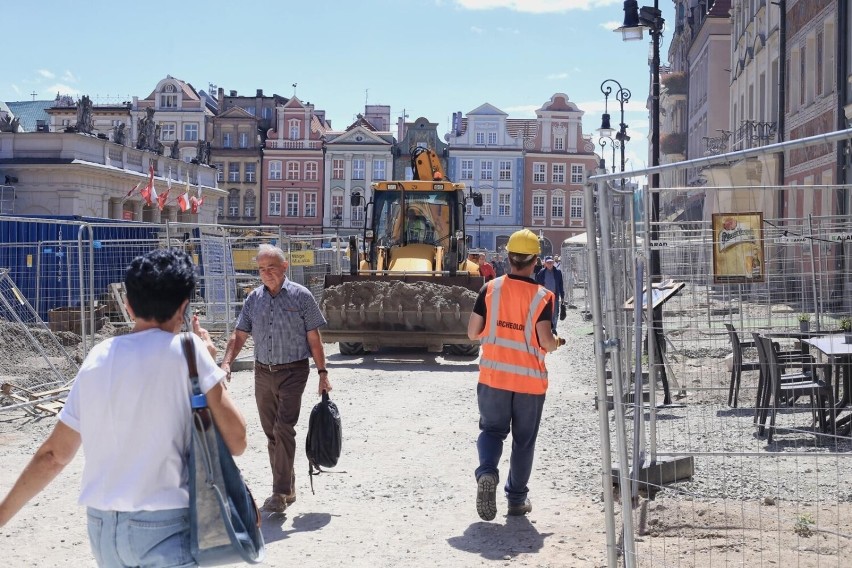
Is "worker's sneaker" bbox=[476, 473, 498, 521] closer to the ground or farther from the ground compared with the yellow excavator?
closer to the ground

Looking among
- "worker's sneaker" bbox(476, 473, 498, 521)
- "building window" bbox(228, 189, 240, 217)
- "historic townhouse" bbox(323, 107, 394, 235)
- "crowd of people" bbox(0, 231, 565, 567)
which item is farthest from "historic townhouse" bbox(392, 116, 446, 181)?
"crowd of people" bbox(0, 231, 565, 567)

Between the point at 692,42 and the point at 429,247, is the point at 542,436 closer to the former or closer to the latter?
the point at 429,247

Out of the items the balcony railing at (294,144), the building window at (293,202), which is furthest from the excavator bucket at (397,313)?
the building window at (293,202)

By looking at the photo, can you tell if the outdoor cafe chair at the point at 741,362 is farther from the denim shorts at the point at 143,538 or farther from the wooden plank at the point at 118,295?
the wooden plank at the point at 118,295

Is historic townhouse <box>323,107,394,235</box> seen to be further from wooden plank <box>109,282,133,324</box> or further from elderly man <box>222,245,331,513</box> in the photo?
elderly man <box>222,245,331,513</box>

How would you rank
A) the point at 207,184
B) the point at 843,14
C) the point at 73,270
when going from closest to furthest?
1. the point at 73,270
2. the point at 843,14
3. the point at 207,184

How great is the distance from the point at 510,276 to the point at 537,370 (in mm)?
597

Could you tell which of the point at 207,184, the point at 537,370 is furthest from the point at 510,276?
the point at 207,184

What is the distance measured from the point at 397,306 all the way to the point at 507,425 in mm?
10312

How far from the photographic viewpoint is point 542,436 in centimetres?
1029

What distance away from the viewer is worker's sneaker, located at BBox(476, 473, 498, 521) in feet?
22.7

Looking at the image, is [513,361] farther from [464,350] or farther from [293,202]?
[293,202]

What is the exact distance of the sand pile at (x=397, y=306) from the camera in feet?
56.5

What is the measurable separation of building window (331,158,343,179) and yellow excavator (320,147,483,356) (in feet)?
212
